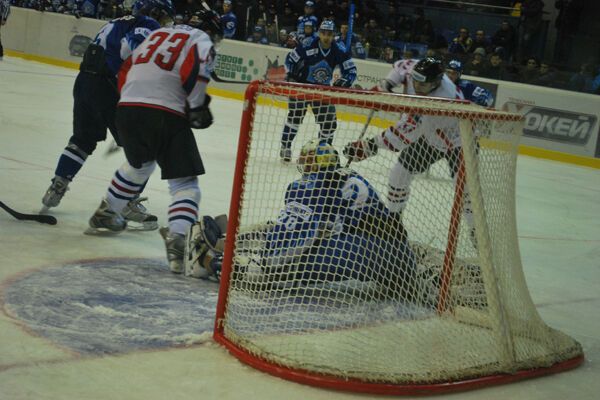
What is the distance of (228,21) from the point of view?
48.1 ft

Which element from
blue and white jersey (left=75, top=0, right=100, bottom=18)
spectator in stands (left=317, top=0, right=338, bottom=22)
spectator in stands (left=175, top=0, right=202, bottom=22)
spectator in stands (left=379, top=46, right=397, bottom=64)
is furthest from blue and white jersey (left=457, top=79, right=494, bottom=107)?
blue and white jersey (left=75, top=0, right=100, bottom=18)

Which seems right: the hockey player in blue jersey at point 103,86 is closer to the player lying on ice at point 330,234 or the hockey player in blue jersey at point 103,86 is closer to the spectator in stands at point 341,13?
the player lying on ice at point 330,234

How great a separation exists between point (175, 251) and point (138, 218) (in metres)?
1.13

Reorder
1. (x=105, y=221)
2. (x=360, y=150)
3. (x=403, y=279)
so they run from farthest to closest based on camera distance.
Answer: (x=105, y=221) → (x=360, y=150) → (x=403, y=279)

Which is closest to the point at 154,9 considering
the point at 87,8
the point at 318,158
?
the point at 318,158

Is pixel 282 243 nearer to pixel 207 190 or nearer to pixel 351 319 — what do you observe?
pixel 351 319

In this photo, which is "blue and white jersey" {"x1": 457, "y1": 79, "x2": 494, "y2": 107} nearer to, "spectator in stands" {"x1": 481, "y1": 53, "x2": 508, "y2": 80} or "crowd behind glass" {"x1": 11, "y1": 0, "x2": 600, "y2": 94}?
"crowd behind glass" {"x1": 11, "y1": 0, "x2": 600, "y2": 94}

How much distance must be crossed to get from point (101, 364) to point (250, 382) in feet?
1.58

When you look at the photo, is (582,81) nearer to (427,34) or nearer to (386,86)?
(427,34)

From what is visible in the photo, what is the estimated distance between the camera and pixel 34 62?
1680 cm

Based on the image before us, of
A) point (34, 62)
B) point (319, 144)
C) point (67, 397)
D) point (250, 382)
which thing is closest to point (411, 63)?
point (319, 144)

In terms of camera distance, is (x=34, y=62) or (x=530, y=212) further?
(x=34, y=62)

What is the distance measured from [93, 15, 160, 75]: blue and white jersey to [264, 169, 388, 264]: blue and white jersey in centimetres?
155

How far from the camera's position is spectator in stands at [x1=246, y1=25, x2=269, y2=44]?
566 inches
